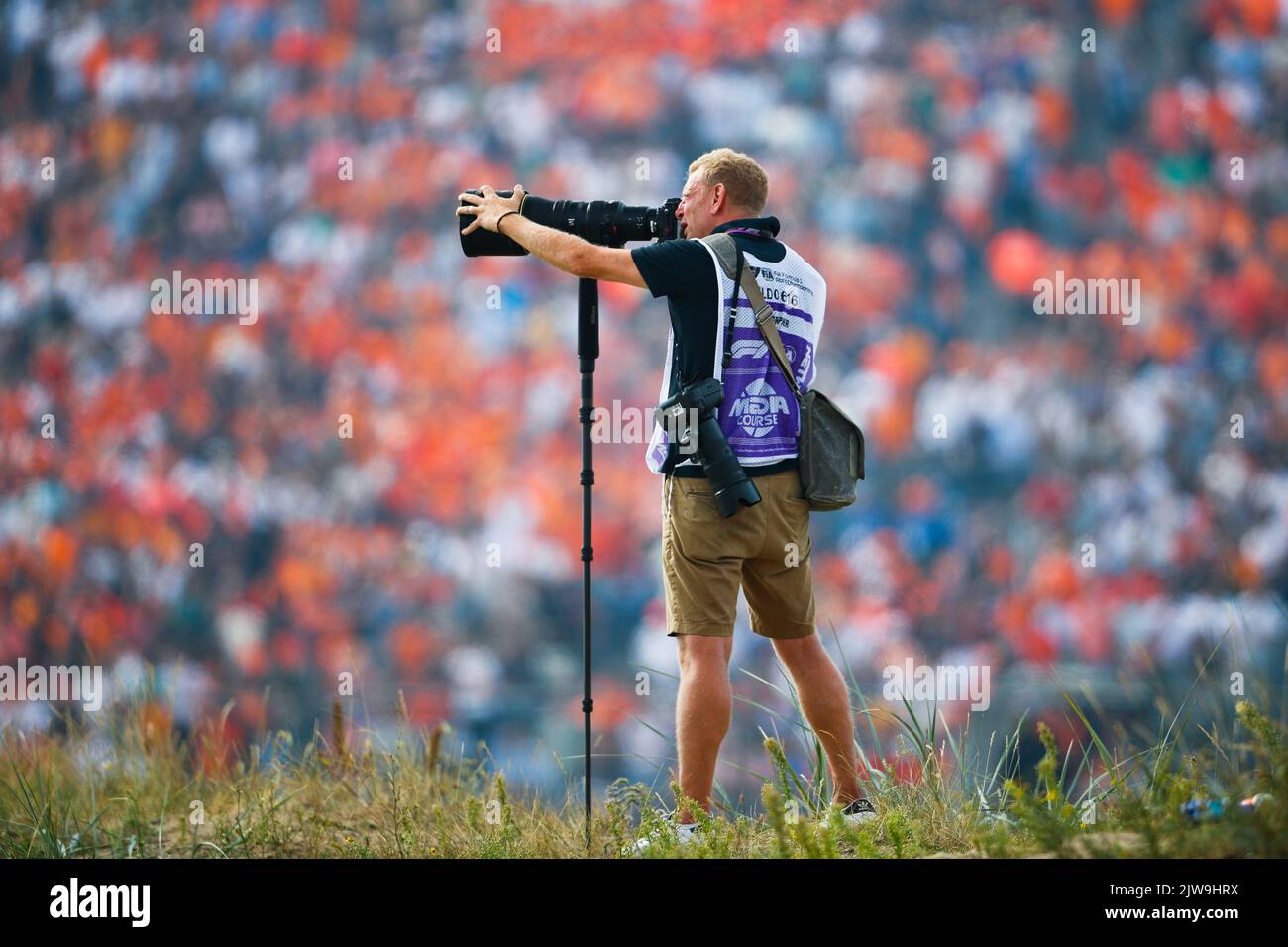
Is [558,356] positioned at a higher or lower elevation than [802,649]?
higher

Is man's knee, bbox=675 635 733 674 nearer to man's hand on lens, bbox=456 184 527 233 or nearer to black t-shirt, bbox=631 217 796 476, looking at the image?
black t-shirt, bbox=631 217 796 476

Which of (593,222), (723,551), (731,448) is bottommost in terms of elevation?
(723,551)

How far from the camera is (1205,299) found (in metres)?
4.59

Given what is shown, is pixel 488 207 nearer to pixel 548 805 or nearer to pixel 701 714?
pixel 701 714

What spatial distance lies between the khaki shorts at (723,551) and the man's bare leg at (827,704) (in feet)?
0.31

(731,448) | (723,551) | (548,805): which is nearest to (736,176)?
(731,448)

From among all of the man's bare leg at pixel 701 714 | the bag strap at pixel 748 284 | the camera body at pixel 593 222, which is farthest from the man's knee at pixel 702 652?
the camera body at pixel 593 222

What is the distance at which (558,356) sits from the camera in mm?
4773

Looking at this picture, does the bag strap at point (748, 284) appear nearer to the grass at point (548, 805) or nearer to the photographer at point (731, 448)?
the photographer at point (731, 448)

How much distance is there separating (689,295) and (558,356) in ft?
8.11

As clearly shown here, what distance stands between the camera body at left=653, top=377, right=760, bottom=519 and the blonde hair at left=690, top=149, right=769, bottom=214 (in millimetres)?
368

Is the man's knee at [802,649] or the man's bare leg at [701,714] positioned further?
the man's knee at [802,649]

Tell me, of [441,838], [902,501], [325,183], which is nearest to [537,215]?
[441,838]

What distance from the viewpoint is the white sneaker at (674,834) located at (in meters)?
2.24
